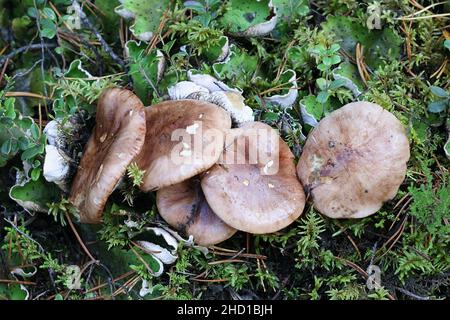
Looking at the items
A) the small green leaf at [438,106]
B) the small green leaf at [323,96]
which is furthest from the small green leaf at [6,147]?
the small green leaf at [438,106]

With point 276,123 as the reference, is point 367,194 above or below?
below

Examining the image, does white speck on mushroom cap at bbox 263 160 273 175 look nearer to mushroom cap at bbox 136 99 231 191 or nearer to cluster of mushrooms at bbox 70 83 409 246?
cluster of mushrooms at bbox 70 83 409 246

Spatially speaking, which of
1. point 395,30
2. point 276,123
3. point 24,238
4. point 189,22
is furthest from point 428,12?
point 24,238

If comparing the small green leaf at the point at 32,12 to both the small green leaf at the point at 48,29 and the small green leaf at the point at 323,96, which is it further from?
the small green leaf at the point at 323,96

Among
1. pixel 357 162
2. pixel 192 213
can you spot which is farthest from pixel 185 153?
pixel 357 162

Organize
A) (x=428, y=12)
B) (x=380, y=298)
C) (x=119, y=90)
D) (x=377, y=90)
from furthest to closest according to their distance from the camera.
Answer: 1. (x=428, y=12)
2. (x=377, y=90)
3. (x=119, y=90)
4. (x=380, y=298)

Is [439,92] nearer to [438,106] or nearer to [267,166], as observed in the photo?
[438,106]

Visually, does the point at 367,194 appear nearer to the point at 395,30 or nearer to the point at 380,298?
the point at 380,298
